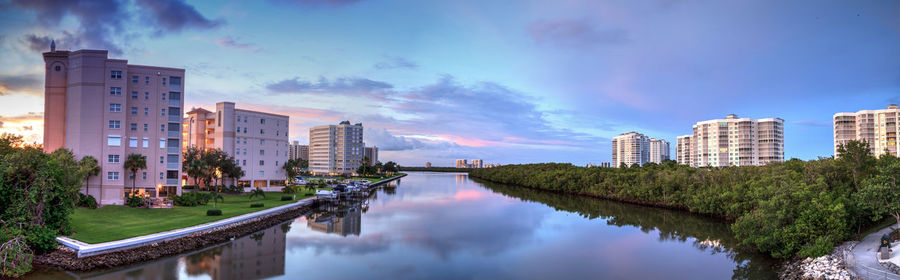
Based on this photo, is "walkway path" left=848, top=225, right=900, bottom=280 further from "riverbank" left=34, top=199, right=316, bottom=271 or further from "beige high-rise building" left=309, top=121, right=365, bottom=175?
"beige high-rise building" left=309, top=121, right=365, bottom=175

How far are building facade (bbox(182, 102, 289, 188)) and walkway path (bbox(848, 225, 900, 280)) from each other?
7145 cm

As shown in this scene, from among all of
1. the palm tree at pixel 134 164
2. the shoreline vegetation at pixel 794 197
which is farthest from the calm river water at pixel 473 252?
the palm tree at pixel 134 164

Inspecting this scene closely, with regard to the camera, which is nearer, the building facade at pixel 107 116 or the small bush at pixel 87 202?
the small bush at pixel 87 202

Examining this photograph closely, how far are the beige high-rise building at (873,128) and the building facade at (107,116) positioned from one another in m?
127

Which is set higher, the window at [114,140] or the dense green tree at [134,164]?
the window at [114,140]

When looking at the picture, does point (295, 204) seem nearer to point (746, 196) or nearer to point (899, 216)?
point (746, 196)

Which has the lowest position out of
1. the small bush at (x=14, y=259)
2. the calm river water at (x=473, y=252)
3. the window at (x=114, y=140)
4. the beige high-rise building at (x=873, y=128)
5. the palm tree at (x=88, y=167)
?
the calm river water at (x=473, y=252)

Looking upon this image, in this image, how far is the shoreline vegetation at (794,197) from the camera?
24.4 metres

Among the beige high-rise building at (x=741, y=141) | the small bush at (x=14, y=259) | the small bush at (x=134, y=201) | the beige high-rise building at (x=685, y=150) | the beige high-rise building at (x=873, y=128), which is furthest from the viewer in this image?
the beige high-rise building at (x=685, y=150)

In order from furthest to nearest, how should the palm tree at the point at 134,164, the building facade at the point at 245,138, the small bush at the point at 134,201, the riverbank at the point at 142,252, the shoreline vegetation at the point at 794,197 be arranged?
the building facade at the point at 245,138, the palm tree at the point at 134,164, the small bush at the point at 134,201, the shoreline vegetation at the point at 794,197, the riverbank at the point at 142,252

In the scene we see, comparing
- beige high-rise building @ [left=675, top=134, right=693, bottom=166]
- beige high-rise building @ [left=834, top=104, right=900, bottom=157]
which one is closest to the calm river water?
beige high-rise building @ [left=834, top=104, right=900, bottom=157]

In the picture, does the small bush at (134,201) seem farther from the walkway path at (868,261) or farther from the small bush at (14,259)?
the walkway path at (868,261)

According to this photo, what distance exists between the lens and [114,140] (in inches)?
1652

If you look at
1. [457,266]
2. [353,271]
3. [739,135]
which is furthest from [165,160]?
[739,135]
